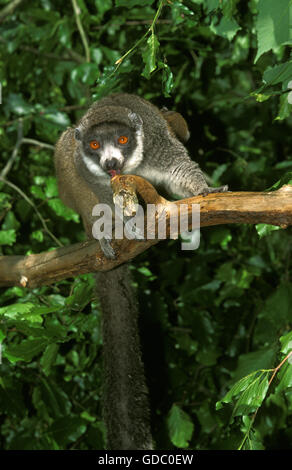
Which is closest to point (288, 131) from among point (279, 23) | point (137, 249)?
point (137, 249)

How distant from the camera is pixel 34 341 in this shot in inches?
99.3

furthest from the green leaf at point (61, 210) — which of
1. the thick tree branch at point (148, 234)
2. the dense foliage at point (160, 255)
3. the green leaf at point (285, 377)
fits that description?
the green leaf at point (285, 377)

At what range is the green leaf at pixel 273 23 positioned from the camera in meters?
1.75

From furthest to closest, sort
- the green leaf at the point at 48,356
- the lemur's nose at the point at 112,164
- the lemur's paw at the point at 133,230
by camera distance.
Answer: the lemur's nose at the point at 112,164 → the green leaf at the point at 48,356 → the lemur's paw at the point at 133,230

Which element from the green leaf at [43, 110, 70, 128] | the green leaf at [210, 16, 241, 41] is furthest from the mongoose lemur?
the green leaf at [210, 16, 241, 41]

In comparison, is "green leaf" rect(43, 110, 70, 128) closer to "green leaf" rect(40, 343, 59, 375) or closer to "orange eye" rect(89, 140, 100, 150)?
"orange eye" rect(89, 140, 100, 150)

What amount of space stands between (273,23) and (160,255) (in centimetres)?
293

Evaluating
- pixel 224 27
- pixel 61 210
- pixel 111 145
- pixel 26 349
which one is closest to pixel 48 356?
pixel 26 349

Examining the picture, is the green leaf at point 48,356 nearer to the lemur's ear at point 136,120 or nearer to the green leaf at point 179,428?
the green leaf at point 179,428

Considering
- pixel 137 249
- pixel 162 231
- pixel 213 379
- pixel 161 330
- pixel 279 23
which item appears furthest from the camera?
pixel 213 379

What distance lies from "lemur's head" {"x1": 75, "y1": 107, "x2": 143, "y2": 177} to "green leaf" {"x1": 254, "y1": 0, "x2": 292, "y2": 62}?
146 centimetres

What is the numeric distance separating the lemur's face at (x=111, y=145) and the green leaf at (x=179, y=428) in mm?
1822

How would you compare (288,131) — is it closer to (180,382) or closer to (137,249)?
(180,382)
